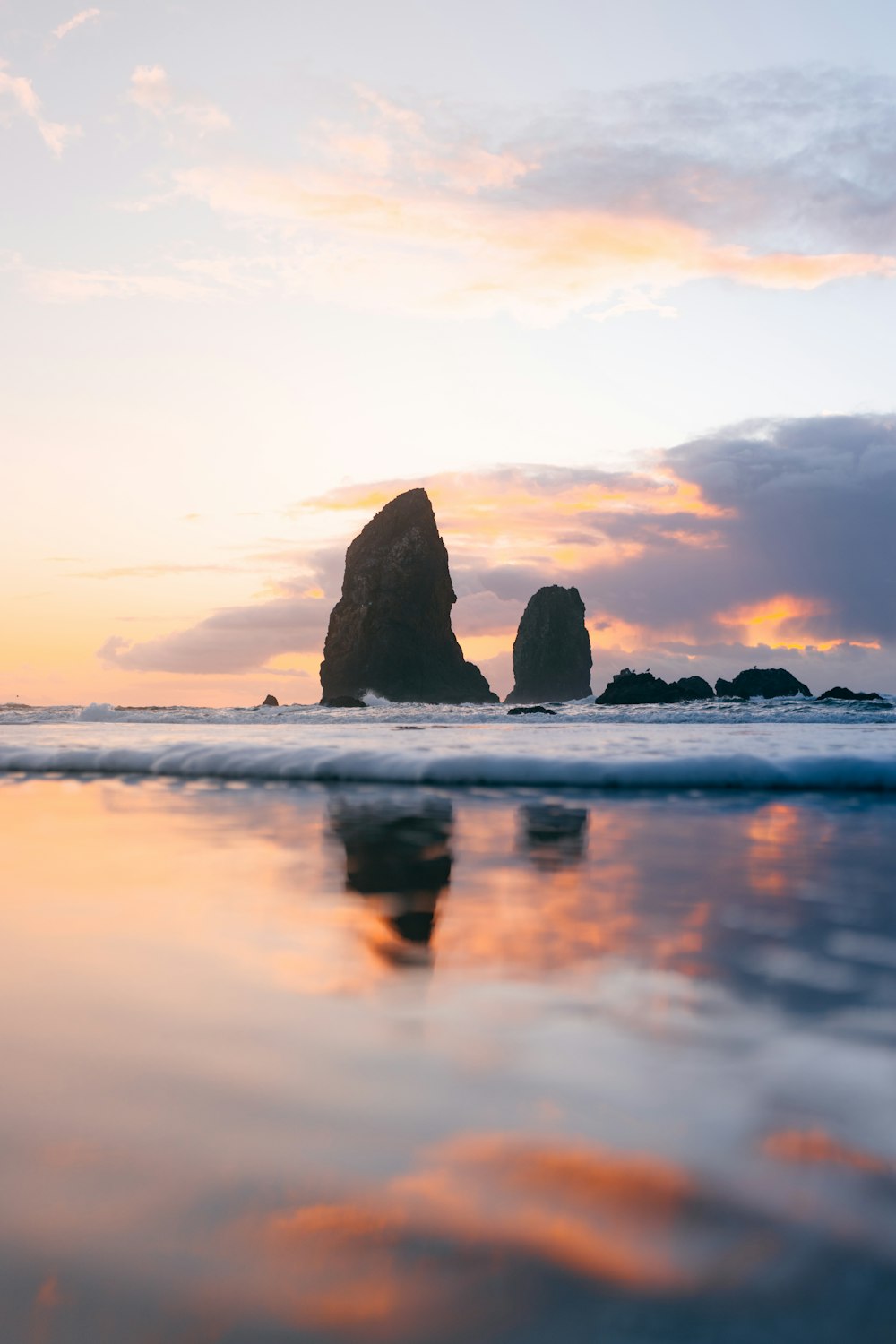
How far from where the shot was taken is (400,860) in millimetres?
3221

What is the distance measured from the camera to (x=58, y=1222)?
98 cm

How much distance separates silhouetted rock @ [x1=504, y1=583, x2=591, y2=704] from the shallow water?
103571mm

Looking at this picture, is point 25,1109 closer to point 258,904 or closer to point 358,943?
point 358,943

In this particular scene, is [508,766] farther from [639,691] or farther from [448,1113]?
[639,691]

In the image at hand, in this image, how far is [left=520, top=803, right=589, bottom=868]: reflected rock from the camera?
3285 millimetres

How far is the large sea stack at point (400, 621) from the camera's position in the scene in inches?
3110

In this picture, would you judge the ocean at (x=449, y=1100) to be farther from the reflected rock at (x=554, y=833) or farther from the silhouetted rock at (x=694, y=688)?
the silhouetted rock at (x=694, y=688)

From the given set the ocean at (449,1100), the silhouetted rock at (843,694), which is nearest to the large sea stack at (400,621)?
the silhouetted rock at (843,694)

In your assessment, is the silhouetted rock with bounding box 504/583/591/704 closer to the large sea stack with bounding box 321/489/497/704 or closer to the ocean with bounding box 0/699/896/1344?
the large sea stack with bounding box 321/489/497/704

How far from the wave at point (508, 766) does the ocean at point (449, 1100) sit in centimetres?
273

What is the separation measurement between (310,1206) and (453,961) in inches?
38.2

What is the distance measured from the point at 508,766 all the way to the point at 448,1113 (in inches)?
197

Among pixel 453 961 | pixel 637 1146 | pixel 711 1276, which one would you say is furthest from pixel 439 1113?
pixel 453 961

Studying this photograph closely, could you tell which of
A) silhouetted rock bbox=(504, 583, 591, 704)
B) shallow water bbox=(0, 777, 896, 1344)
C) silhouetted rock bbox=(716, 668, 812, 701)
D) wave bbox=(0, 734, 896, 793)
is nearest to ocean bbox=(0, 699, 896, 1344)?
shallow water bbox=(0, 777, 896, 1344)
